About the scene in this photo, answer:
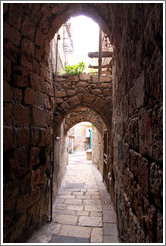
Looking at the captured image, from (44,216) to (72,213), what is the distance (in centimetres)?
119

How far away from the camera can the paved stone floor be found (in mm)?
2454

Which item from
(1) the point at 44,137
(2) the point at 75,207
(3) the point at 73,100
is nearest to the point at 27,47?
(1) the point at 44,137

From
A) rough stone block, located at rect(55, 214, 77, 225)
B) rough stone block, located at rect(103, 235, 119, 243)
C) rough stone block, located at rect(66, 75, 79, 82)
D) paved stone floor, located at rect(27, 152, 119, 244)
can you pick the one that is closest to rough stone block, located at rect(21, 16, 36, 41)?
paved stone floor, located at rect(27, 152, 119, 244)

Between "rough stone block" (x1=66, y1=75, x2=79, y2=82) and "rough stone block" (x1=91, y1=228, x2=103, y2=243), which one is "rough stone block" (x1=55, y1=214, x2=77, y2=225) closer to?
"rough stone block" (x1=91, y1=228, x2=103, y2=243)

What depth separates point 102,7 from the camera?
2309 millimetres

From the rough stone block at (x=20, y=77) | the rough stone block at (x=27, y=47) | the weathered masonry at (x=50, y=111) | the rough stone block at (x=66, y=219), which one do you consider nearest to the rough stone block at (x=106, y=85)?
the weathered masonry at (x=50, y=111)

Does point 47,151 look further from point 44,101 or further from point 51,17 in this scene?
point 51,17

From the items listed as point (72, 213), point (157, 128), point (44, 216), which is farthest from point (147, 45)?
point (72, 213)

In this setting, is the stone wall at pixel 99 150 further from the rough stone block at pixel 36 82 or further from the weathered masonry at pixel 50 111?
the rough stone block at pixel 36 82

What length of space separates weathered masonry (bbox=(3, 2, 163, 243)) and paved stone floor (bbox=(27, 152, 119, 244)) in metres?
0.35

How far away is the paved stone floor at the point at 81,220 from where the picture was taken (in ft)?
8.05

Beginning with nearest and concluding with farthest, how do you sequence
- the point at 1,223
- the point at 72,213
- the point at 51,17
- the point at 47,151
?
the point at 1,223
the point at 51,17
the point at 47,151
the point at 72,213

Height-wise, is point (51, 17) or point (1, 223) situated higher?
point (51, 17)

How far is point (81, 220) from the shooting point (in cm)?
316
